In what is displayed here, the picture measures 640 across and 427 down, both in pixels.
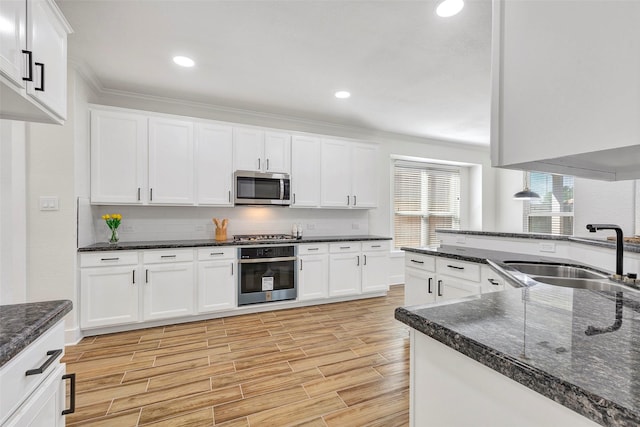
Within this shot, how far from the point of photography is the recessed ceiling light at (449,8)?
1933 mm

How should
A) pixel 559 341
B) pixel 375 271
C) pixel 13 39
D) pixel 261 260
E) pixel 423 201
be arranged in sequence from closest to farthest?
Result: pixel 559 341, pixel 13 39, pixel 261 260, pixel 375 271, pixel 423 201

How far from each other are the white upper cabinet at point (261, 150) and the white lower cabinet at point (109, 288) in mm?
1644

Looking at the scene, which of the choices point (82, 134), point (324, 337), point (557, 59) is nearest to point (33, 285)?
point (82, 134)

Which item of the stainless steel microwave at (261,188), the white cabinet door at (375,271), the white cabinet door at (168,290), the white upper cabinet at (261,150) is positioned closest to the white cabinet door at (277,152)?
the white upper cabinet at (261,150)

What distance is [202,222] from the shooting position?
387cm

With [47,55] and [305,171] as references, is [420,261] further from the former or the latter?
[47,55]

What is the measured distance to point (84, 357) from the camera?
2520mm

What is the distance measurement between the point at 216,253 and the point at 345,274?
1.77 m

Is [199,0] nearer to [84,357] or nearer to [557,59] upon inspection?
[557,59]

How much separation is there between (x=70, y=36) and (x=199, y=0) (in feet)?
4.16

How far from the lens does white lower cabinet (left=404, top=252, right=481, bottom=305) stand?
240cm

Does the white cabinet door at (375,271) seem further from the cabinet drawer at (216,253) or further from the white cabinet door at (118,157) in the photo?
the white cabinet door at (118,157)

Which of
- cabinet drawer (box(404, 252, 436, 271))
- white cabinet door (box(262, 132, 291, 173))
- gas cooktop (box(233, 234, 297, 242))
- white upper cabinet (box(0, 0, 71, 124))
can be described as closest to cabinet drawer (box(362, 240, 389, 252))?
gas cooktop (box(233, 234, 297, 242))

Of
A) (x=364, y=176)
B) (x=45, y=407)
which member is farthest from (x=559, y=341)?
(x=364, y=176)
